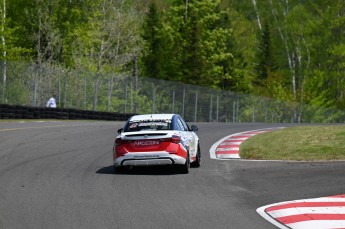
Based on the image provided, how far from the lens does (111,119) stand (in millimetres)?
44375

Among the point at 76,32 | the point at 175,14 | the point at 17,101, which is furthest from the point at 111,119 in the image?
the point at 175,14

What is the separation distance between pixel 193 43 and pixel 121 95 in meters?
24.0

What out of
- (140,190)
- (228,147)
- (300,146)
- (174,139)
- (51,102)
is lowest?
(140,190)

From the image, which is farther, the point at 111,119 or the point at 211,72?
the point at 211,72

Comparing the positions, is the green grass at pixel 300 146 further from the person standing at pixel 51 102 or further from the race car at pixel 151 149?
the person standing at pixel 51 102

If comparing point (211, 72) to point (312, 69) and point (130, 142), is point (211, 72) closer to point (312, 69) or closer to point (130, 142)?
point (312, 69)

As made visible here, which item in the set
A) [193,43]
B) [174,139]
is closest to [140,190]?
[174,139]

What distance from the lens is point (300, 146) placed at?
22.3 m

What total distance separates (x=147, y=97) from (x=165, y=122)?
3233cm

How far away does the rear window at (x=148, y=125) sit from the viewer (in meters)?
17.0

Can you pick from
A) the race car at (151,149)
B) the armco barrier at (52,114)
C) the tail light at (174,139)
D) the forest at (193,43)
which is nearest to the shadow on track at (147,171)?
the race car at (151,149)

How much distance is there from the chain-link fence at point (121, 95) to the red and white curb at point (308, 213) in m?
29.3

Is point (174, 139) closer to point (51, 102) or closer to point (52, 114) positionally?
point (52, 114)

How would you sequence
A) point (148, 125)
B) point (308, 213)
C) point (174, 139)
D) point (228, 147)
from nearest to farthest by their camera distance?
point (308, 213), point (174, 139), point (148, 125), point (228, 147)
